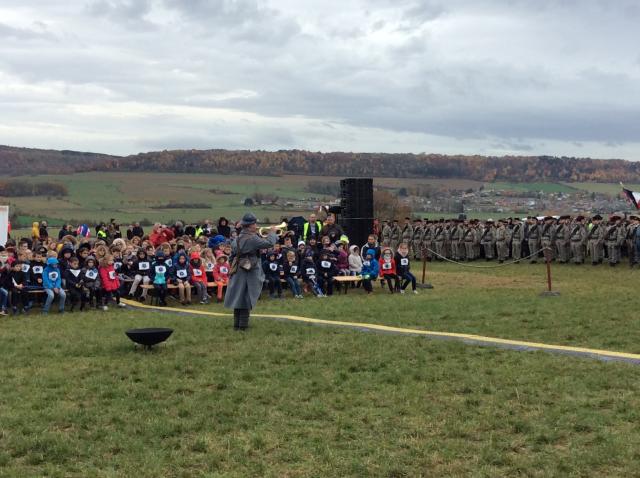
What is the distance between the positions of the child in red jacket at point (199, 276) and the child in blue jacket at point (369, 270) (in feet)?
13.3

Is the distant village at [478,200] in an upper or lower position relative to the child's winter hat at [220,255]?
upper

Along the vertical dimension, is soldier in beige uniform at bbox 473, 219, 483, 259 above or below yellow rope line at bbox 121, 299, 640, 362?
above

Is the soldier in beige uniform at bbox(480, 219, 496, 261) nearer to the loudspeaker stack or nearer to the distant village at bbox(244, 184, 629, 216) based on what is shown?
the loudspeaker stack

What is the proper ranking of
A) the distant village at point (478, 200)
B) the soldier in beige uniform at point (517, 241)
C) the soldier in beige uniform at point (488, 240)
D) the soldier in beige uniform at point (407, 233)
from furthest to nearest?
the distant village at point (478, 200)
the soldier in beige uniform at point (407, 233)
the soldier in beige uniform at point (488, 240)
the soldier in beige uniform at point (517, 241)

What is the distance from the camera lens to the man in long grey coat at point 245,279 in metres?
12.0

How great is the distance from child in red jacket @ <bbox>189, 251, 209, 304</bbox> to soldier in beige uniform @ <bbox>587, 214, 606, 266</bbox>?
13.5 meters

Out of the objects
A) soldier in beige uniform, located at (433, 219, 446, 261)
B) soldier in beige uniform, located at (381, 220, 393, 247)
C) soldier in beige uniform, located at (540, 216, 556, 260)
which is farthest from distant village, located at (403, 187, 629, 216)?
soldier in beige uniform, located at (540, 216, 556, 260)

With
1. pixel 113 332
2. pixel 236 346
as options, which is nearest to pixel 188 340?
pixel 236 346

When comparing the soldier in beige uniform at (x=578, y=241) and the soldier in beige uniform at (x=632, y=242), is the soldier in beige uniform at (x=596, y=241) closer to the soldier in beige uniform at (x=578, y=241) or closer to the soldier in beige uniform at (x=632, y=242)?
the soldier in beige uniform at (x=578, y=241)

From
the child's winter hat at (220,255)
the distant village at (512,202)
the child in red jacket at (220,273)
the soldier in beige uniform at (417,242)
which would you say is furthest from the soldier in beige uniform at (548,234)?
the distant village at (512,202)

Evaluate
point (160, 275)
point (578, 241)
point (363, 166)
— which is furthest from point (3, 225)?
point (363, 166)

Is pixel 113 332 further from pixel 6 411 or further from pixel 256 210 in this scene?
pixel 256 210

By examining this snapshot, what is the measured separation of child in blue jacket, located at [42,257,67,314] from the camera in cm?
1537

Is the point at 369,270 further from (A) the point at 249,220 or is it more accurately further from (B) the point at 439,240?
(B) the point at 439,240
